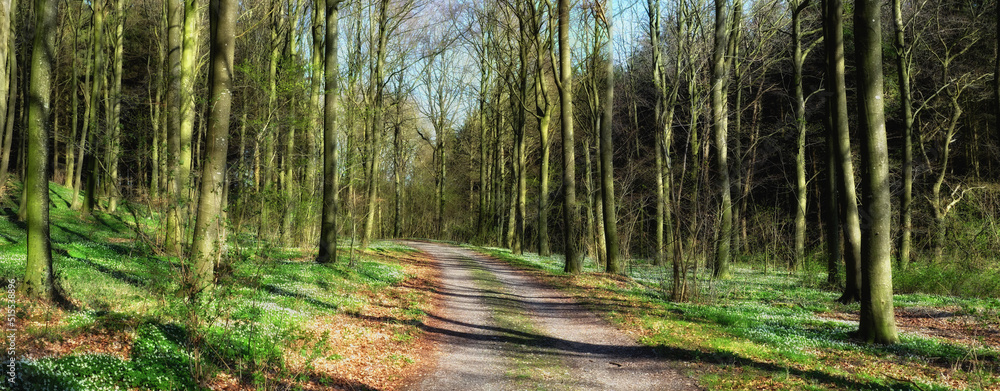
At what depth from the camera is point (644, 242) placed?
31.6m

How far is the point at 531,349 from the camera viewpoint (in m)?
9.38

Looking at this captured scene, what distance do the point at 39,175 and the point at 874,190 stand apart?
12255 mm

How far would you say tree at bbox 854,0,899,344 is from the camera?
8.76 m

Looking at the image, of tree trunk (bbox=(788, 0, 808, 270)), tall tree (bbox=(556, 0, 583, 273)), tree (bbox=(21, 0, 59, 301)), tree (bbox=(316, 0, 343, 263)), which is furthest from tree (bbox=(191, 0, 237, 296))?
tree trunk (bbox=(788, 0, 808, 270))

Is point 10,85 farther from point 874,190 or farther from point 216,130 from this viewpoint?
point 874,190

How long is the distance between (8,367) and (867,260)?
1109cm

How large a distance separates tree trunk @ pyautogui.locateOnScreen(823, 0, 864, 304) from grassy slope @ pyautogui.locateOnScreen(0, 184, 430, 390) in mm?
10260

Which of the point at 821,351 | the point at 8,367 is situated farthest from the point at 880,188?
the point at 8,367

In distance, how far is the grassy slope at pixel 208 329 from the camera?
5.57 meters

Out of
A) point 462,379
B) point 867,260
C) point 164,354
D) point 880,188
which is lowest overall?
point 462,379

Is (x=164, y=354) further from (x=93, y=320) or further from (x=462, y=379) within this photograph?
(x=462, y=379)

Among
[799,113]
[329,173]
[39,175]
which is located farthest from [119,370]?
[799,113]

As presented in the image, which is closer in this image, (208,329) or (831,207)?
(208,329)


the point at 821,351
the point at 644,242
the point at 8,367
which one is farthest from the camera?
the point at 644,242
